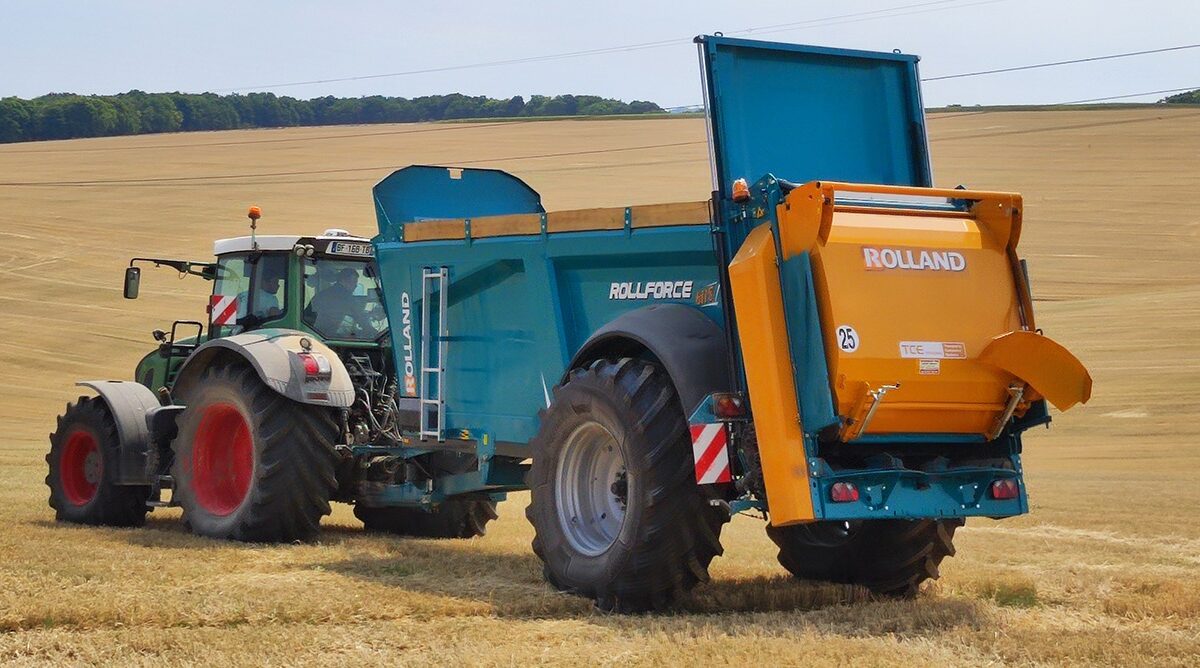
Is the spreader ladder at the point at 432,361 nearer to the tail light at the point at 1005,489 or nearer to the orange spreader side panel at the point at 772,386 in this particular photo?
the orange spreader side panel at the point at 772,386

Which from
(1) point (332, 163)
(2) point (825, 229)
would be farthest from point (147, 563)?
(1) point (332, 163)

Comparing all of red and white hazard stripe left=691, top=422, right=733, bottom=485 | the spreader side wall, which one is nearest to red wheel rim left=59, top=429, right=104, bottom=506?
the spreader side wall

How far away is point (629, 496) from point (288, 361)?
4171 millimetres

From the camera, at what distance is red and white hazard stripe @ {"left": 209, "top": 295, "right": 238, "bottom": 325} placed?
12078mm

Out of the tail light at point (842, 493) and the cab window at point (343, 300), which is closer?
the tail light at point (842, 493)

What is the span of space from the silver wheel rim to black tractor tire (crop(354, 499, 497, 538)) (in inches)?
144

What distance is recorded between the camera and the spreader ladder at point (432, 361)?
9953 millimetres

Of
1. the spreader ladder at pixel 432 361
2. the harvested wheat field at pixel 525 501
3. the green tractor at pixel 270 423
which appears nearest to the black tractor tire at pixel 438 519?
the green tractor at pixel 270 423

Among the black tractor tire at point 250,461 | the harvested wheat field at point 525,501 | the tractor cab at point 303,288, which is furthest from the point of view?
the tractor cab at point 303,288

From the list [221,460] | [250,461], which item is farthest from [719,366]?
[221,460]

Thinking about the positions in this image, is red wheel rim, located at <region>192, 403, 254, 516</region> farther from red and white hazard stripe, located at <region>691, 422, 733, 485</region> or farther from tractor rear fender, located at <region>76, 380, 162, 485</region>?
red and white hazard stripe, located at <region>691, 422, 733, 485</region>

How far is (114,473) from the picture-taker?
38.7 ft

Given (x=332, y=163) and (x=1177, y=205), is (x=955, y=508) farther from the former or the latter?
(x=332, y=163)

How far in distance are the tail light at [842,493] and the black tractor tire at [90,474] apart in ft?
23.1
